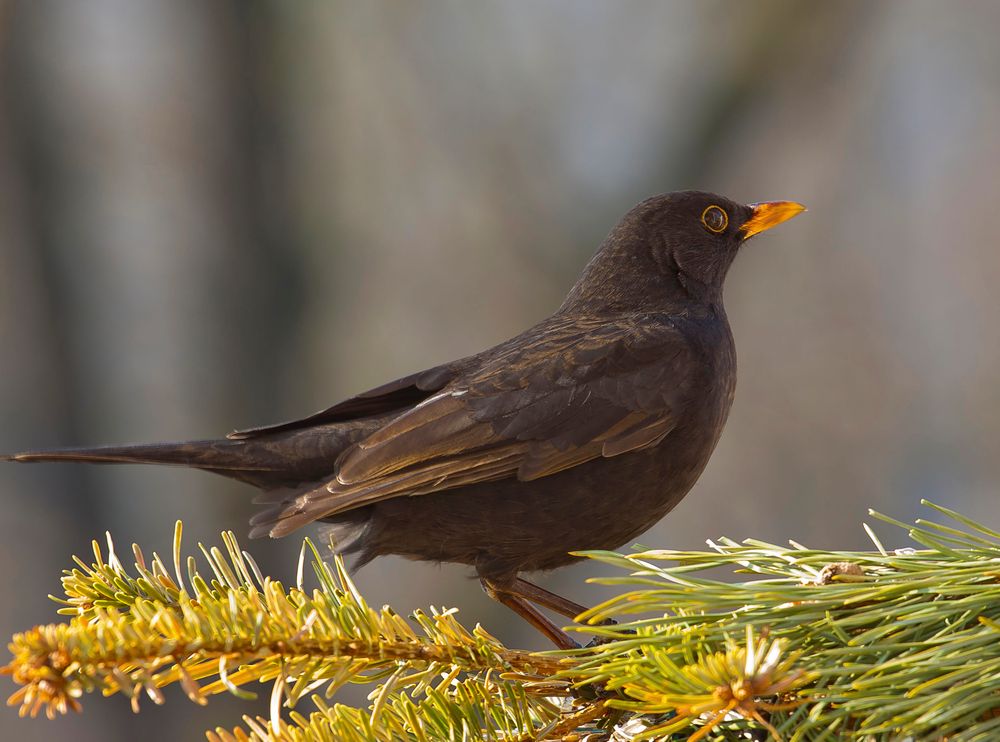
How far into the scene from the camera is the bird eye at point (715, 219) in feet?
12.6

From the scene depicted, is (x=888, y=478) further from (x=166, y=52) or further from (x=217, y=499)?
(x=166, y=52)

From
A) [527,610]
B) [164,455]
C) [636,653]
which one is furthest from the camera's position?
[527,610]

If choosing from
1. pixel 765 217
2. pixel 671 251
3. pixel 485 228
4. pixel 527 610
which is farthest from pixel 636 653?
pixel 485 228

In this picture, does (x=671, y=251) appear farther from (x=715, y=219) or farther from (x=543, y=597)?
(x=543, y=597)

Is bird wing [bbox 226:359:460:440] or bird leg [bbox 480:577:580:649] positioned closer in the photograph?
bird leg [bbox 480:577:580:649]

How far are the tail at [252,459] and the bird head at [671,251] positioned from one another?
4.03ft

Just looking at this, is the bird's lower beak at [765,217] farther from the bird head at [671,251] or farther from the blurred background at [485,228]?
the blurred background at [485,228]

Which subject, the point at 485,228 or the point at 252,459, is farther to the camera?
the point at 485,228

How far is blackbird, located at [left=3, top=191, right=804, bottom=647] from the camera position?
2814 mm

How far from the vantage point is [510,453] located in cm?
292

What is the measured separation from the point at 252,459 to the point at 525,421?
0.79 meters

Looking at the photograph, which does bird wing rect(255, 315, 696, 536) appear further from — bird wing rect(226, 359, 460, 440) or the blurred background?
the blurred background

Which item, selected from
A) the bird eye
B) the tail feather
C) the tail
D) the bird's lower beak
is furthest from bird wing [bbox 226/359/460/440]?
the bird's lower beak

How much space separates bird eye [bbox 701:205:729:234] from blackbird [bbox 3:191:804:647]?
0.64m
